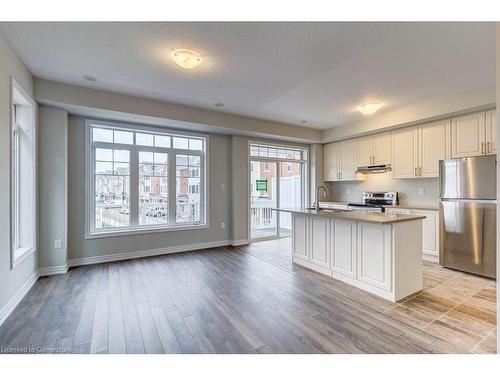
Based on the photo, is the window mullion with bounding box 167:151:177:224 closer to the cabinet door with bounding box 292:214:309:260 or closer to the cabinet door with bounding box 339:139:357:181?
the cabinet door with bounding box 292:214:309:260

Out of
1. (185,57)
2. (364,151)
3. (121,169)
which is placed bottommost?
(121,169)

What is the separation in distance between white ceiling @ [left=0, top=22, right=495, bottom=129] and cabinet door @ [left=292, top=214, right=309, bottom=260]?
1.97m

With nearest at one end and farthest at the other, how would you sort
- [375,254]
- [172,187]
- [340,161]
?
[375,254] → [172,187] → [340,161]

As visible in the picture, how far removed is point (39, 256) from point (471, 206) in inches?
243

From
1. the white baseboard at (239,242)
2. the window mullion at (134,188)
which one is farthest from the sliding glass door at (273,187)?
the window mullion at (134,188)

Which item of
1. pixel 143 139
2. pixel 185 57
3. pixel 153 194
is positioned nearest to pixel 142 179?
pixel 153 194

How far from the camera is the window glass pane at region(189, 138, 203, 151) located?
5031 millimetres

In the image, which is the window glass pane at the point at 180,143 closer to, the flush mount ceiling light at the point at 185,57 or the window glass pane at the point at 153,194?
the window glass pane at the point at 153,194

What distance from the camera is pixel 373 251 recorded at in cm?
283

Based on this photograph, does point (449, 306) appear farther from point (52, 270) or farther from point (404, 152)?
point (52, 270)

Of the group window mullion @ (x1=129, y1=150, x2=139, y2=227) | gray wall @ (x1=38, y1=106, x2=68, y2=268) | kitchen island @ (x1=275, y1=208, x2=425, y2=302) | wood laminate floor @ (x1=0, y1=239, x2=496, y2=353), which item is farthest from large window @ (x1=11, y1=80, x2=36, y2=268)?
kitchen island @ (x1=275, y1=208, x2=425, y2=302)

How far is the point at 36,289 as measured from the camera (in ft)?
9.71

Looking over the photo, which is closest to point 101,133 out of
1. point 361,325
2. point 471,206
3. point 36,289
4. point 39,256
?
point 39,256

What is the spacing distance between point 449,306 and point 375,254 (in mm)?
828
